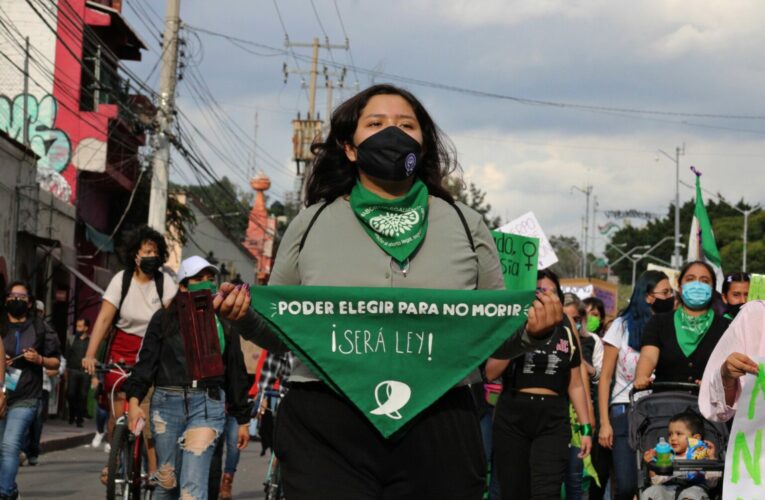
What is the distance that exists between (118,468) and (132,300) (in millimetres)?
1300

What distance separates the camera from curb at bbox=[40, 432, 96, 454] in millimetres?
19828

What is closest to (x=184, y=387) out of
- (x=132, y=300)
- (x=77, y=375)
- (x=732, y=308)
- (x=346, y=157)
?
(x=132, y=300)

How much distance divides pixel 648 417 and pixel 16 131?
1078 inches

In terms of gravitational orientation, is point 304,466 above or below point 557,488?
above

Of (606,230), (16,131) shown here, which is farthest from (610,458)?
(606,230)

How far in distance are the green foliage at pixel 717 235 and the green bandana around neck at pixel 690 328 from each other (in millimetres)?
77725

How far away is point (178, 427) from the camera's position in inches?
356

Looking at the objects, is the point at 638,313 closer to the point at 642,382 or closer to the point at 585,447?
the point at 585,447

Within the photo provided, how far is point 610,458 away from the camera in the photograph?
10.8 meters

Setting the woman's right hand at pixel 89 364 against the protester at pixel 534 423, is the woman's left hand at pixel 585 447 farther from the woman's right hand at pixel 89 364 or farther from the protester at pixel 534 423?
the woman's right hand at pixel 89 364

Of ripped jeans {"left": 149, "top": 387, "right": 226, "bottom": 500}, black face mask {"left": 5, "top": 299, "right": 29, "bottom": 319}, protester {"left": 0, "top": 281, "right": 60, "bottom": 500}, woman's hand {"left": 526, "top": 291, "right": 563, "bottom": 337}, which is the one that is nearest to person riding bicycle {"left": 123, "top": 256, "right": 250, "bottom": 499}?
ripped jeans {"left": 149, "top": 387, "right": 226, "bottom": 500}

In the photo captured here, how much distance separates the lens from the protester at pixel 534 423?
9.39 meters

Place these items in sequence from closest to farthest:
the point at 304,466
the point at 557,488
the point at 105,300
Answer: the point at 304,466 < the point at 557,488 < the point at 105,300

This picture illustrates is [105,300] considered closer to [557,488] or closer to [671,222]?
[557,488]
